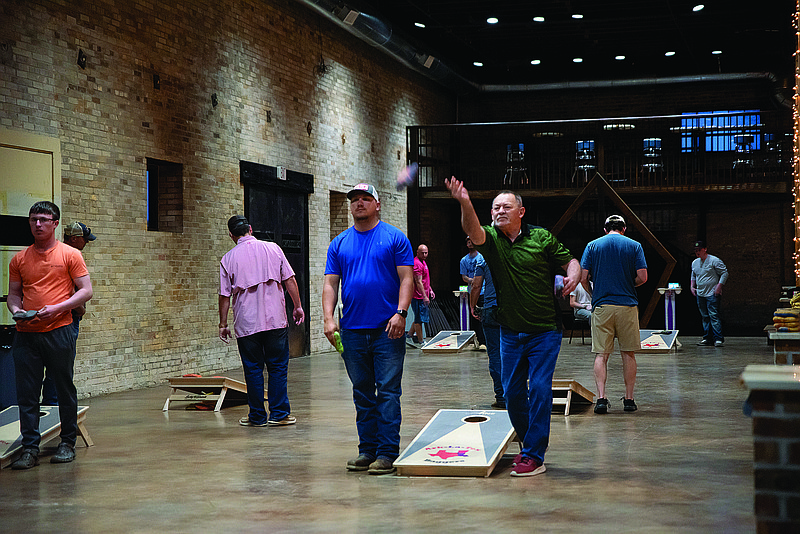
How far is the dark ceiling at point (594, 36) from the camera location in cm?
1612

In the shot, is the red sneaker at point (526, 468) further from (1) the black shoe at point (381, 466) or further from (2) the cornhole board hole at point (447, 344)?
(2) the cornhole board hole at point (447, 344)

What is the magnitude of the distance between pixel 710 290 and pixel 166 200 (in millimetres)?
9019

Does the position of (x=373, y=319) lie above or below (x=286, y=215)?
below

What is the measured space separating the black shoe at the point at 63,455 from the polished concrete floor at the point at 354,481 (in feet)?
0.20

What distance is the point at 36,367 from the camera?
19.3ft

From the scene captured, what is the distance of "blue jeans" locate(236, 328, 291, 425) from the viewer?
747 centimetres

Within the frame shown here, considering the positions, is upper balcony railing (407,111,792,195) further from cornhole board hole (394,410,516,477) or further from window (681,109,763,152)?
cornhole board hole (394,410,516,477)

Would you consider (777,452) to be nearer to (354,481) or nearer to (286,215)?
(354,481)

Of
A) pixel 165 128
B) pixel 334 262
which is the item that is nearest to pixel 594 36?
pixel 165 128

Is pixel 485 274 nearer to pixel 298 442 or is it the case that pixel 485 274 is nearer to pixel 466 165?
pixel 298 442

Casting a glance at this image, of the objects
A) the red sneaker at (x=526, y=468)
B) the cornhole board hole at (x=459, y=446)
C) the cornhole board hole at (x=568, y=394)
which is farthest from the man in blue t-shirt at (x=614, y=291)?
the red sneaker at (x=526, y=468)

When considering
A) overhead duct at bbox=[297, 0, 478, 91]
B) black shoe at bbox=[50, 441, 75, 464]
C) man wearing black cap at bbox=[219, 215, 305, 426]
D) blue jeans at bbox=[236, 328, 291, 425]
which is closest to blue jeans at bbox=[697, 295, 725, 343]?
overhead duct at bbox=[297, 0, 478, 91]

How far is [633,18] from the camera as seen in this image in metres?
16.7

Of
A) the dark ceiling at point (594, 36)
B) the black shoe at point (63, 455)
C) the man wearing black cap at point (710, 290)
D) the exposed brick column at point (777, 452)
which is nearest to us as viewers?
the exposed brick column at point (777, 452)
